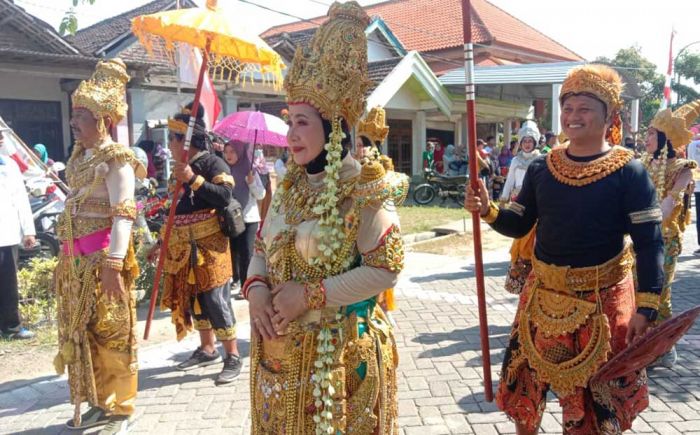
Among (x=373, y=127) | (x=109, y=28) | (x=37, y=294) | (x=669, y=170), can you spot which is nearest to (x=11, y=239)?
(x=37, y=294)

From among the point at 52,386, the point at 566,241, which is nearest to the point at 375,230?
the point at 566,241

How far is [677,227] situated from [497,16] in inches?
1205

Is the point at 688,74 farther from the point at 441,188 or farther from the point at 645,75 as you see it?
the point at 441,188

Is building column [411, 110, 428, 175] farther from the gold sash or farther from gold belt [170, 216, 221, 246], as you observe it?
the gold sash

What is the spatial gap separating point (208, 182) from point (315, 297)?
7.88 feet

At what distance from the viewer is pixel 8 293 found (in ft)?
18.1

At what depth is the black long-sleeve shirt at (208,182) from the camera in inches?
169

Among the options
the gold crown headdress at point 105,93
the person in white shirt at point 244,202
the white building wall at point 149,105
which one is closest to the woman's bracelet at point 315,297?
the gold crown headdress at point 105,93

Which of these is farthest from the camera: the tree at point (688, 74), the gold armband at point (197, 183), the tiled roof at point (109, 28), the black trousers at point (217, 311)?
the tree at point (688, 74)

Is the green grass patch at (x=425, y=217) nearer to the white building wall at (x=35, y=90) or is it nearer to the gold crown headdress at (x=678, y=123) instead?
the gold crown headdress at (x=678, y=123)

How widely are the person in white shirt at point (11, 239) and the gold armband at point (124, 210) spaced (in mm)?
2676

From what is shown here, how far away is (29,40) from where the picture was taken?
11516 mm

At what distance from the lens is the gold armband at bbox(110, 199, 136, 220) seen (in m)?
3.44

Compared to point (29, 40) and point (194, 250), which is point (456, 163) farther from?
point (194, 250)
